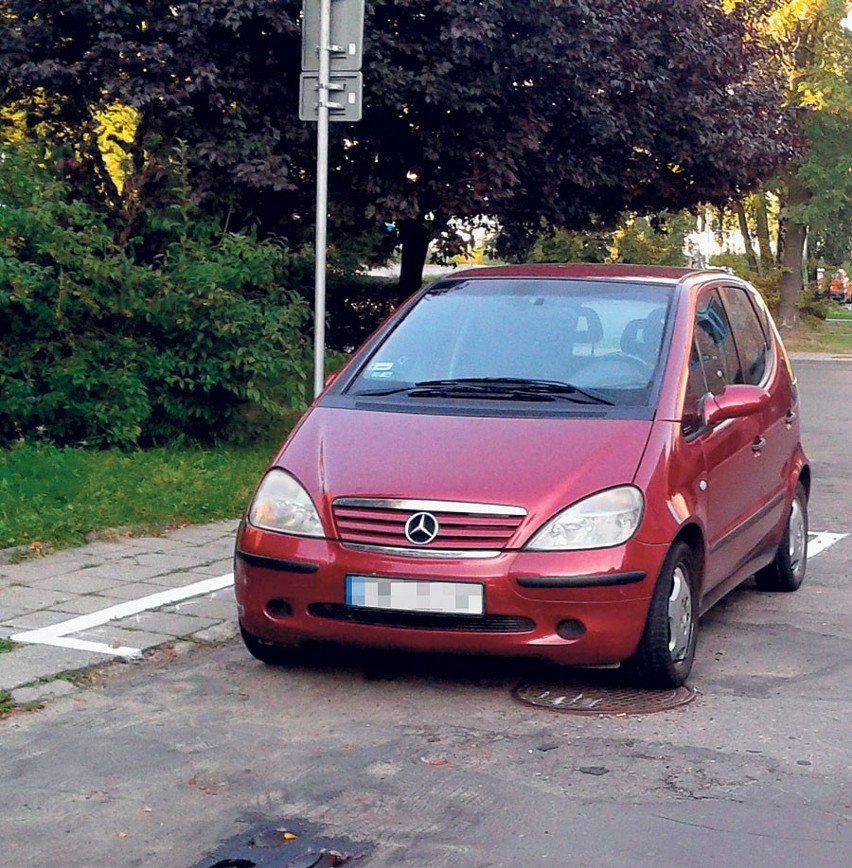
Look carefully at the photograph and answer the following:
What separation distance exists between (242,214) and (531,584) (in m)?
7.56

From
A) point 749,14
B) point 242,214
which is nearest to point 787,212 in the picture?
point 749,14

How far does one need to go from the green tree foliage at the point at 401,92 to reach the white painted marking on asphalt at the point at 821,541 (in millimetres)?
4379

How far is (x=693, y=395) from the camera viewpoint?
238 inches

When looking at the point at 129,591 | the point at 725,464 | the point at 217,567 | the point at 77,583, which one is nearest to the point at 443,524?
the point at 725,464

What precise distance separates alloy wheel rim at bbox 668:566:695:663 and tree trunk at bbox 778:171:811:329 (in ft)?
107

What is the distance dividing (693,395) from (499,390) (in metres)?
0.80

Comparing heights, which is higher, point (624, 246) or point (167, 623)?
point (624, 246)

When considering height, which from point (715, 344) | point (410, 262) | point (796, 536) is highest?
point (410, 262)

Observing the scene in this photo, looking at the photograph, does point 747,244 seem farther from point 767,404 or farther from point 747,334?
point 767,404

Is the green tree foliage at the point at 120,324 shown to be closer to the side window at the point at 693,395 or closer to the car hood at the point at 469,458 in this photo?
the car hood at the point at 469,458

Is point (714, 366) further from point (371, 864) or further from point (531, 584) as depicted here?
point (371, 864)

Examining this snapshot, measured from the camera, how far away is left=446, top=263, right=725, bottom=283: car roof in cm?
668

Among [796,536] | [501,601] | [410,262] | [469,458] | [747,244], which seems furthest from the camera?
[747,244]

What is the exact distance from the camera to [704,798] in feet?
14.4
